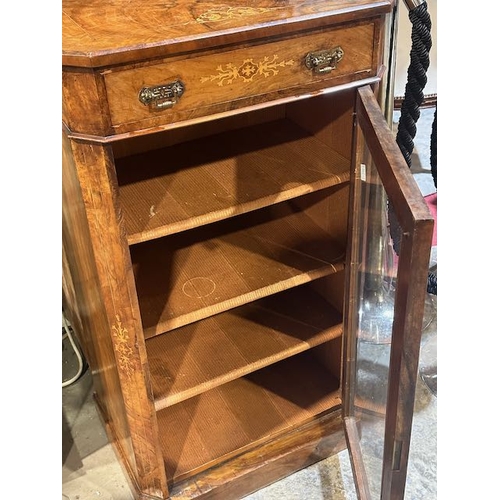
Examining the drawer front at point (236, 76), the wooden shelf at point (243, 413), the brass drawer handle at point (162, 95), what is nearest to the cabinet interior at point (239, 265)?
the wooden shelf at point (243, 413)

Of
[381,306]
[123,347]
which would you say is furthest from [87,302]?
[381,306]

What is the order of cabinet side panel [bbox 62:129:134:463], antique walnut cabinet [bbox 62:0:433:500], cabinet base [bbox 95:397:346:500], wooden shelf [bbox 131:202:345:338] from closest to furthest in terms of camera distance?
1. antique walnut cabinet [bbox 62:0:433:500]
2. cabinet side panel [bbox 62:129:134:463]
3. wooden shelf [bbox 131:202:345:338]
4. cabinet base [bbox 95:397:346:500]

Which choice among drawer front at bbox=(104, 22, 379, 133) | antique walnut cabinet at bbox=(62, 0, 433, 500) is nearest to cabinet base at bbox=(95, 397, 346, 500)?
antique walnut cabinet at bbox=(62, 0, 433, 500)

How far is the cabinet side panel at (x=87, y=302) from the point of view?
39.9 inches

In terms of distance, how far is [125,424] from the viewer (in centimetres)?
122

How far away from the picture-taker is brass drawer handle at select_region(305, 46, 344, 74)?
93 cm

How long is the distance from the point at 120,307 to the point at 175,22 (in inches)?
16.8

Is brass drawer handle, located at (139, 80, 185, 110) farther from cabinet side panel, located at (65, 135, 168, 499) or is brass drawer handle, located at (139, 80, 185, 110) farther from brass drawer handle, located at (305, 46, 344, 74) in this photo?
brass drawer handle, located at (305, 46, 344, 74)

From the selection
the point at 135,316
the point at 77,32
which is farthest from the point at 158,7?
the point at 135,316

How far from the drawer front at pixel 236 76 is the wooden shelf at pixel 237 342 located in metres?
0.53

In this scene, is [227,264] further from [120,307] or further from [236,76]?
[236,76]

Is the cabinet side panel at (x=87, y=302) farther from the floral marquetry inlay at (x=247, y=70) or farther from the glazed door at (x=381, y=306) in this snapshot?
the glazed door at (x=381, y=306)

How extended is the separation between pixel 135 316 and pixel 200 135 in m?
0.45

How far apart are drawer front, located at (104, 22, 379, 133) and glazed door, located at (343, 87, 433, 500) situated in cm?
7
